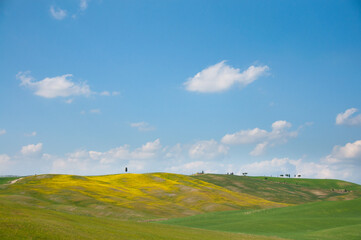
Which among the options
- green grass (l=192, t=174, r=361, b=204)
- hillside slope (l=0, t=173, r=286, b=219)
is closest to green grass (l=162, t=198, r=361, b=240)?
hillside slope (l=0, t=173, r=286, b=219)

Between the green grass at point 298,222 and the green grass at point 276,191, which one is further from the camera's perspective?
the green grass at point 276,191

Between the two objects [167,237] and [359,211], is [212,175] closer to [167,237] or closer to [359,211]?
[359,211]

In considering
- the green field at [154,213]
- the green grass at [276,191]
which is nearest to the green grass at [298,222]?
the green field at [154,213]

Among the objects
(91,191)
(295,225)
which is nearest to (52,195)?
(91,191)

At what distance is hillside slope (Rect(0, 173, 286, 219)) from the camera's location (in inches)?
3058

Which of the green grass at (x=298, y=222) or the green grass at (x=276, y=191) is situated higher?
the green grass at (x=276, y=191)

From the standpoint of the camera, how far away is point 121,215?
7519 cm

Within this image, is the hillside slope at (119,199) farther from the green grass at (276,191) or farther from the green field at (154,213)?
the green grass at (276,191)

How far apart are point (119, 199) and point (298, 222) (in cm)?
4917

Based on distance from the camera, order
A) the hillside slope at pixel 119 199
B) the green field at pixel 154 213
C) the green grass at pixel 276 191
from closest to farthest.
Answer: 1. the green field at pixel 154 213
2. the hillside slope at pixel 119 199
3. the green grass at pixel 276 191

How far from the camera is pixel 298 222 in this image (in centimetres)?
6112

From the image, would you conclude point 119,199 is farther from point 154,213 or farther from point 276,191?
point 276,191

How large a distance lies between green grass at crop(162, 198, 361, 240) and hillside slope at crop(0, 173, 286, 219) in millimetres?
16128

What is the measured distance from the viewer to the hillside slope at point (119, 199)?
7768 centimetres
